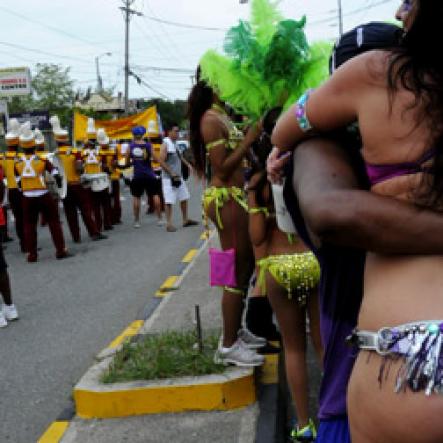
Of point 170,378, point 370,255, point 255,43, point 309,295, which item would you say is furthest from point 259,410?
point 370,255

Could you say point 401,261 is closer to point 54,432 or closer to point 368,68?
point 368,68

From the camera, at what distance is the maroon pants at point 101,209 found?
476 inches

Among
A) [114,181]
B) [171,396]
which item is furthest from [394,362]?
[114,181]

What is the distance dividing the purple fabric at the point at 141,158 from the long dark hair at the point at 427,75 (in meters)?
11.3

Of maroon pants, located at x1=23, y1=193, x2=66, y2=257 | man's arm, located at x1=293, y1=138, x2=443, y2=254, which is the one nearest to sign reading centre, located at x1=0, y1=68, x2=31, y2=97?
maroon pants, located at x1=23, y1=193, x2=66, y2=257

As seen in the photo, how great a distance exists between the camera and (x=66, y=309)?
698 cm

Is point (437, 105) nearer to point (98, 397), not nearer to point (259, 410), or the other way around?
point (259, 410)

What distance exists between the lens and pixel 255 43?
297cm

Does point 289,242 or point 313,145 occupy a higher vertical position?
point 313,145

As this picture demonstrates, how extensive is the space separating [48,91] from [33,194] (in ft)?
115

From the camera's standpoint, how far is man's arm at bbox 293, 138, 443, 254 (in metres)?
1.35

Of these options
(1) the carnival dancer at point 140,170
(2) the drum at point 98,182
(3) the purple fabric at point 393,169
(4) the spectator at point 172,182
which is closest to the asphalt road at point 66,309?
(4) the spectator at point 172,182

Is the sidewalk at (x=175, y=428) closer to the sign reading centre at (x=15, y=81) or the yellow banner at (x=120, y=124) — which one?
the yellow banner at (x=120, y=124)

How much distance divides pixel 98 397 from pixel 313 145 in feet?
8.71
